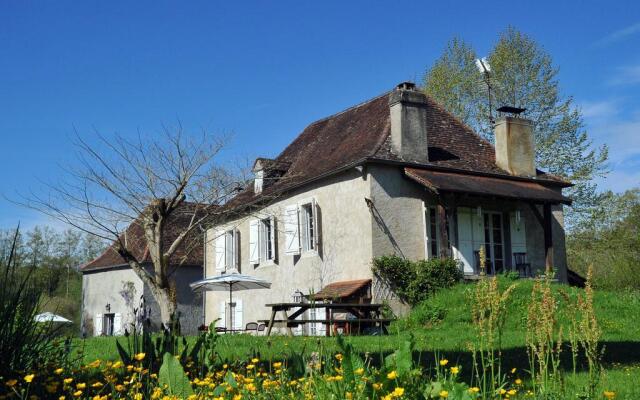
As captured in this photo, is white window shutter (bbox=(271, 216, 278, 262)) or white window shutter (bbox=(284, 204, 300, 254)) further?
white window shutter (bbox=(271, 216, 278, 262))

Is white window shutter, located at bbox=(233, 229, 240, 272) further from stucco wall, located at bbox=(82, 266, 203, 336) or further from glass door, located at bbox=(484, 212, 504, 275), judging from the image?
glass door, located at bbox=(484, 212, 504, 275)

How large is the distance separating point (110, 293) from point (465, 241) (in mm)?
17596

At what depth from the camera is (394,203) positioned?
18047 millimetres

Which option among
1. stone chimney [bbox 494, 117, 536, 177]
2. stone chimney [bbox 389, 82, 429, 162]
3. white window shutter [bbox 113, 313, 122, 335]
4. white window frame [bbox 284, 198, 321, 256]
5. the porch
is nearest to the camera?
the porch

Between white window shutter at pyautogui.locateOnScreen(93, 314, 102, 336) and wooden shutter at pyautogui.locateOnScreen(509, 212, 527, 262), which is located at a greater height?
wooden shutter at pyautogui.locateOnScreen(509, 212, 527, 262)

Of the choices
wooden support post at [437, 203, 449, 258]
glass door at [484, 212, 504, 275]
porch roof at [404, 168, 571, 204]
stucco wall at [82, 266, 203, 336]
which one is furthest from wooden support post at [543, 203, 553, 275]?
stucco wall at [82, 266, 203, 336]

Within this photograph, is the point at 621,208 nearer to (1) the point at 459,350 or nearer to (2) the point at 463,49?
(2) the point at 463,49

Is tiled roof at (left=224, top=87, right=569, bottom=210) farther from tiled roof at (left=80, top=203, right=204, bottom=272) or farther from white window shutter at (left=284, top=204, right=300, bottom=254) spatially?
tiled roof at (left=80, top=203, right=204, bottom=272)

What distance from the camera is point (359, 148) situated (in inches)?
749

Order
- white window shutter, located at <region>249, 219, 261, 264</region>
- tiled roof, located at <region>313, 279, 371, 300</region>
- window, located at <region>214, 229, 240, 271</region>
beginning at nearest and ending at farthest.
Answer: tiled roof, located at <region>313, 279, 371, 300</region> < white window shutter, located at <region>249, 219, 261, 264</region> < window, located at <region>214, 229, 240, 271</region>

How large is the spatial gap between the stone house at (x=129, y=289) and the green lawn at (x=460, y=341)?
1472cm

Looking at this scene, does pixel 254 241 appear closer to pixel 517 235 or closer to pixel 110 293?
pixel 517 235

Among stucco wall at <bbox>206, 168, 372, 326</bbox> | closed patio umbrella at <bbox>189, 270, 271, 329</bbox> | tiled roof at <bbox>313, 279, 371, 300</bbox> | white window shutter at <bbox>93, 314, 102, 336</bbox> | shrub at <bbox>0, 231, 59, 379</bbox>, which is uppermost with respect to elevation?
stucco wall at <bbox>206, 168, 372, 326</bbox>

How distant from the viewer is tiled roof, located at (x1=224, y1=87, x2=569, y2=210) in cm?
1881
